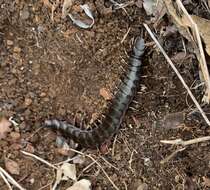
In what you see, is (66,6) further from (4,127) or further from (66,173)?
(66,173)

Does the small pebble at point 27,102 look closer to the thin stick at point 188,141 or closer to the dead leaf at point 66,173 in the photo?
the dead leaf at point 66,173

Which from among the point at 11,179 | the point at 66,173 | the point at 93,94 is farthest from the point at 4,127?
the point at 93,94

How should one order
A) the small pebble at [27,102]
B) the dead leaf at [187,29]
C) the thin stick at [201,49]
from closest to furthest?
the thin stick at [201,49], the dead leaf at [187,29], the small pebble at [27,102]

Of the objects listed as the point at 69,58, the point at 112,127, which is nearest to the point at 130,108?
the point at 112,127

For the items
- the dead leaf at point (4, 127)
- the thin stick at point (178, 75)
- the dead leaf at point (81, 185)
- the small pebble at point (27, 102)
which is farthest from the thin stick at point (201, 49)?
the dead leaf at point (4, 127)

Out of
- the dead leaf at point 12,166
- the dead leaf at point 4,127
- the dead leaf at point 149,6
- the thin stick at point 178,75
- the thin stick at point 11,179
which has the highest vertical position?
the dead leaf at point 149,6

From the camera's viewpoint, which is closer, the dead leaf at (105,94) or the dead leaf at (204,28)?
the dead leaf at (204,28)
